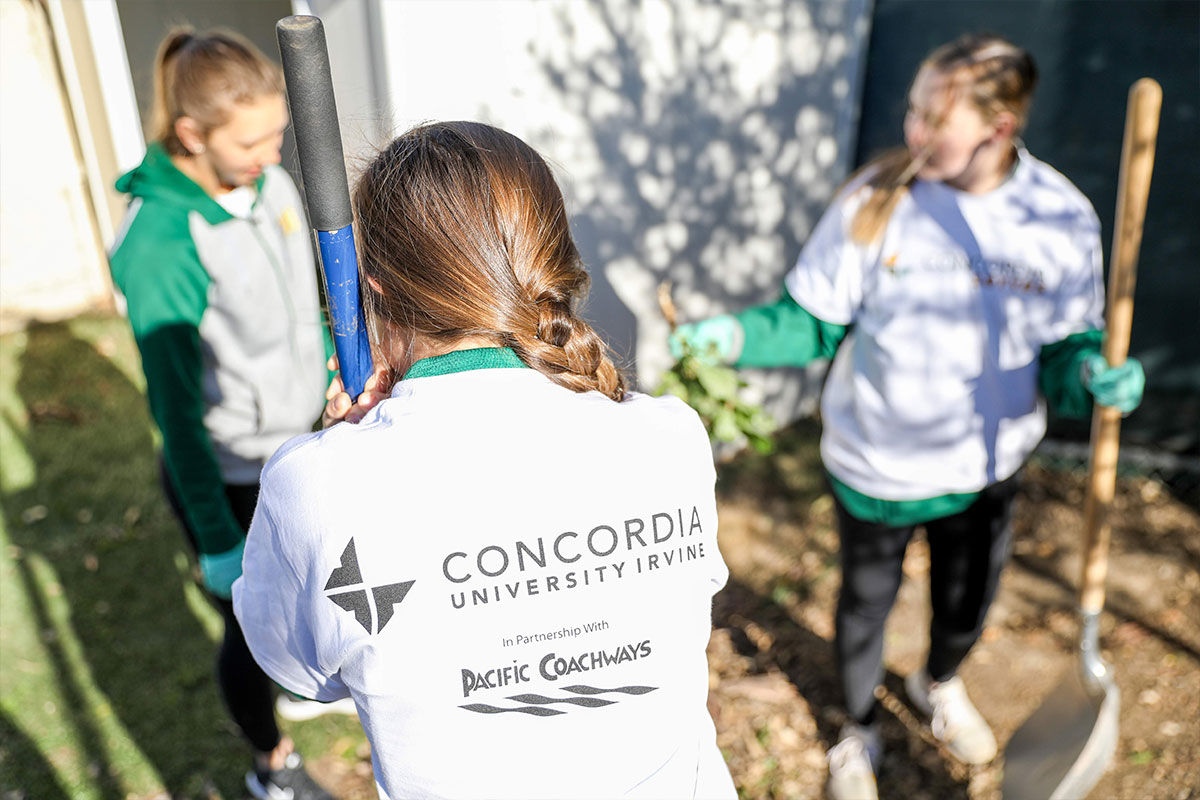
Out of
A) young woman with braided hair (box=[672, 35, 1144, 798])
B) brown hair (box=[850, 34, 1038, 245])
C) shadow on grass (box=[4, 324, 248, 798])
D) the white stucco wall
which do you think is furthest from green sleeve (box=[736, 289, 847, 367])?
shadow on grass (box=[4, 324, 248, 798])

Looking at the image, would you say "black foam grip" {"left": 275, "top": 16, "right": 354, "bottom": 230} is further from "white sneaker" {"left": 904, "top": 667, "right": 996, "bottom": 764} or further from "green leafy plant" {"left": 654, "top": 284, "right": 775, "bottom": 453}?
"white sneaker" {"left": 904, "top": 667, "right": 996, "bottom": 764}

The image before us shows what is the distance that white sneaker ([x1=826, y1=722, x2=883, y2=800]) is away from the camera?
3088 millimetres

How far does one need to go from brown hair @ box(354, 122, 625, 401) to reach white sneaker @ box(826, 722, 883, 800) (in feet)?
7.30

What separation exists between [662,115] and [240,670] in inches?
111

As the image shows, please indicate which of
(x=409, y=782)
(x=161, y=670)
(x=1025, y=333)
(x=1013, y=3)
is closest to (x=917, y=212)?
(x=1025, y=333)

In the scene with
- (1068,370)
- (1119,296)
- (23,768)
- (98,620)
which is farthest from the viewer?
(98,620)

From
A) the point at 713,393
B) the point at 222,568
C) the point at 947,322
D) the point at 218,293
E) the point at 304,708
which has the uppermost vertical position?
the point at 218,293

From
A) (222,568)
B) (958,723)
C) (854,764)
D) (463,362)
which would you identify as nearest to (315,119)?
(463,362)

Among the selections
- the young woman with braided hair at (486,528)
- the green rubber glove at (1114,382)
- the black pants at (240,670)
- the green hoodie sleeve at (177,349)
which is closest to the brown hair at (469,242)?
the young woman with braided hair at (486,528)

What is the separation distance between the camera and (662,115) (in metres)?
4.24

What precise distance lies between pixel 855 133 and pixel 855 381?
2763 mm

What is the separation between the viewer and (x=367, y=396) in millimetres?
1503

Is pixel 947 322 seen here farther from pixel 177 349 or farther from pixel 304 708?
pixel 304 708

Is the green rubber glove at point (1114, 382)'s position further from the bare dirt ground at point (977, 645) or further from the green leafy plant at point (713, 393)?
the bare dirt ground at point (977, 645)
